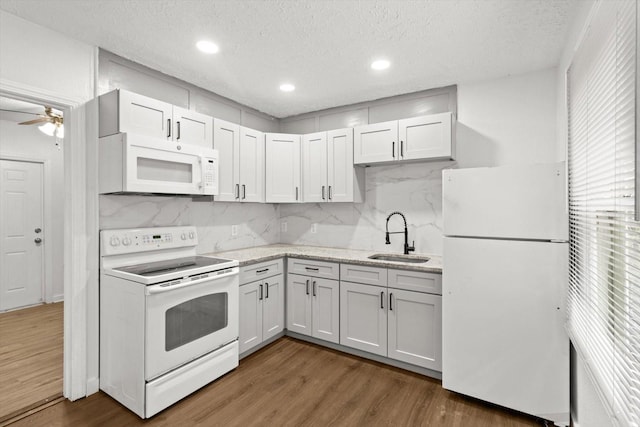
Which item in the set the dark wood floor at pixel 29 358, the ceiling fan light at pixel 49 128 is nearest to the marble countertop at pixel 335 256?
the dark wood floor at pixel 29 358

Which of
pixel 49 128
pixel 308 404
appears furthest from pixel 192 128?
pixel 308 404

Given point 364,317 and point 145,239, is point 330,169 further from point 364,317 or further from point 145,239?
point 145,239

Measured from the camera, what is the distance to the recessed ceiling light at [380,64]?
8.68ft

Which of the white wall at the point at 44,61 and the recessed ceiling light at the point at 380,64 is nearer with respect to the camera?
the white wall at the point at 44,61

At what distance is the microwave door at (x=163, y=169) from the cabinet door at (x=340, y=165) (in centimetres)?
137

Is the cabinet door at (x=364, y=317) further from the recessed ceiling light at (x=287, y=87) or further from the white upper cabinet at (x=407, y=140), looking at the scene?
the recessed ceiling light at (x=287, y=87)

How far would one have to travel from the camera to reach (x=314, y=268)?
322 centimetres

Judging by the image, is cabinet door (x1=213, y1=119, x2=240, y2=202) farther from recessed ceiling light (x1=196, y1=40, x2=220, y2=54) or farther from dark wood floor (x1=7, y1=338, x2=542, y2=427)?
dark wood floor (x1=7, y1=338, x2=542, y2=427)

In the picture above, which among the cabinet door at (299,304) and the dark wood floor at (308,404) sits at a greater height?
the cabinet door at (299,304)

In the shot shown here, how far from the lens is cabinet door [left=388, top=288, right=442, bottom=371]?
261cm

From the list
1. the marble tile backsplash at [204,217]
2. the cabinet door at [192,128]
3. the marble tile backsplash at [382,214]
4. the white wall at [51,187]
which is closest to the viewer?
the marble tile backsplash at [204,217]

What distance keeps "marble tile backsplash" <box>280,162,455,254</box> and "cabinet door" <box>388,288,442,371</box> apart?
28.7 inches

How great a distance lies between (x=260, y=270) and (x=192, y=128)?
138cm

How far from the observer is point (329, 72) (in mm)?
2867
